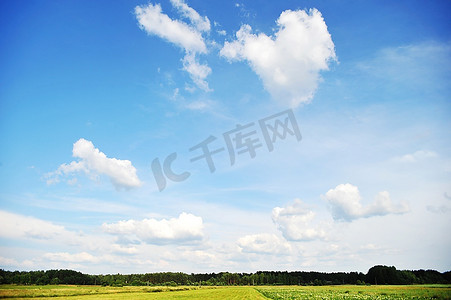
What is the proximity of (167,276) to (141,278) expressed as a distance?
54.8ft

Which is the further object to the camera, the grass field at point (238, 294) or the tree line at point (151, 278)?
the tree line at point (151, 278)

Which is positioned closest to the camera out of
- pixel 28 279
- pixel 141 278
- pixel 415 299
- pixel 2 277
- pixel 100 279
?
pixel 415 299

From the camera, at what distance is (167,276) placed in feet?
651

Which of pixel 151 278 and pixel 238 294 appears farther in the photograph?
pixel 151 278

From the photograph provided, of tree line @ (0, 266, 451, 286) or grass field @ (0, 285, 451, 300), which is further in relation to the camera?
tree line @ (0, 266, 451, 286)

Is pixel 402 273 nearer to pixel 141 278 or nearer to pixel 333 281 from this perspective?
pixel 333 281

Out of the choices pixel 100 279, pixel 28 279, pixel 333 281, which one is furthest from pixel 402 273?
pixel 28 279

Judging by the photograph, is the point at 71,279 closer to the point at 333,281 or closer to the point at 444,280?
the point at 333,281

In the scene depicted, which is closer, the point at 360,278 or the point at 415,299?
the point at 415,299

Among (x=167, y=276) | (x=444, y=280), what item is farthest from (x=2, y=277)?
(x=444, y=280)

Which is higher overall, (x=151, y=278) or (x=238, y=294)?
(x=238, y=294)

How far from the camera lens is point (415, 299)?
48.4 m

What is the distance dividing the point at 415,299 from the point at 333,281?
531ft

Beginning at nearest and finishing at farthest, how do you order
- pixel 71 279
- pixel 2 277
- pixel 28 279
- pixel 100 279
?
pixel 2 277, pixel 28 279, pixel 71 279, pixel 100 279
